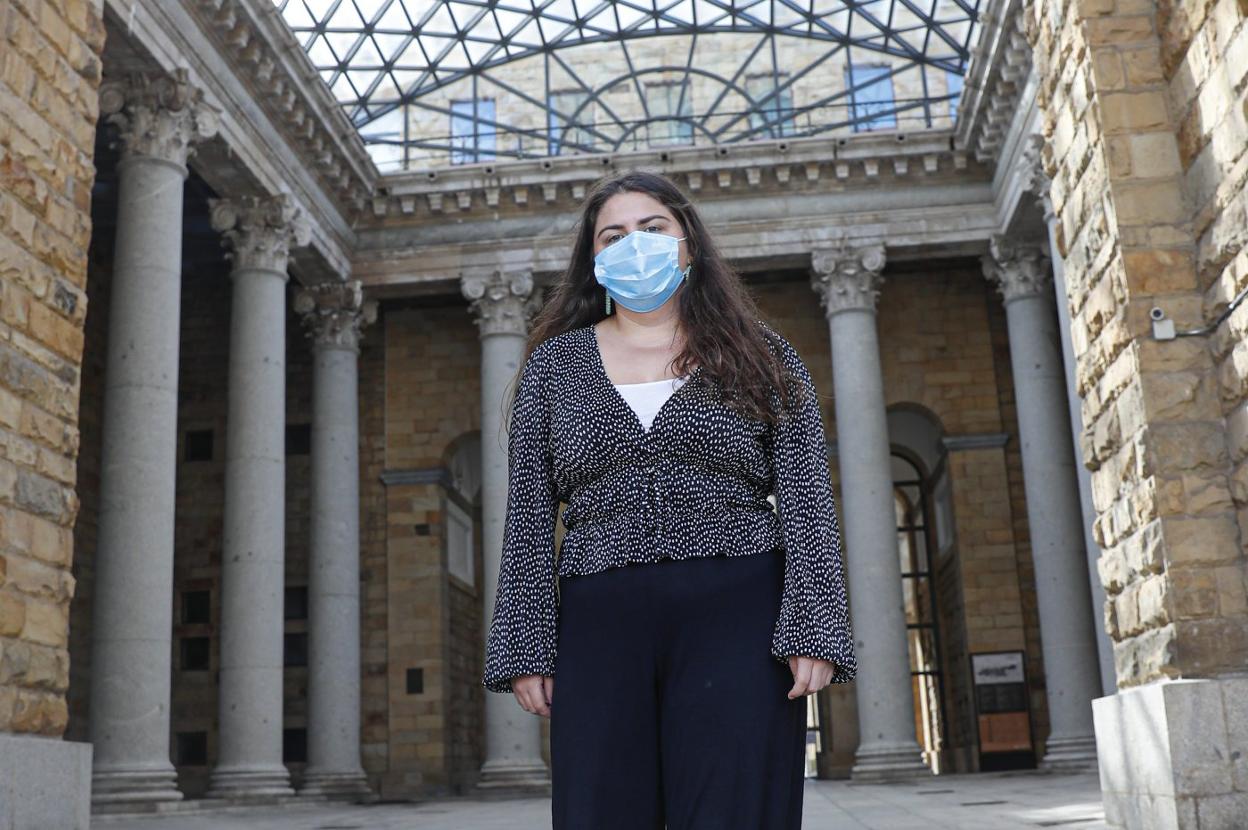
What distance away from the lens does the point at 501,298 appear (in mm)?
27047

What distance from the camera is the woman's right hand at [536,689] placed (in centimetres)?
362

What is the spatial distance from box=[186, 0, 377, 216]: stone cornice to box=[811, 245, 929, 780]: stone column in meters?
9.38

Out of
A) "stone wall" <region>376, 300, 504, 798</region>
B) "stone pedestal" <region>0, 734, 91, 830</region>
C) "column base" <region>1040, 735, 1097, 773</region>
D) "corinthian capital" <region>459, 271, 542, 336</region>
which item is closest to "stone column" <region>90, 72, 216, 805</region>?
"stone pedestal" <region>0, 734, 91, 830</region>

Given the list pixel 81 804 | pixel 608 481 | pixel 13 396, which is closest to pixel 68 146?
pixel 13 396

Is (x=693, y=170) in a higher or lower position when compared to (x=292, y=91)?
higher

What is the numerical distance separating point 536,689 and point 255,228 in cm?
2023

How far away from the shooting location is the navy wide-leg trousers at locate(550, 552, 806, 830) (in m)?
3.28

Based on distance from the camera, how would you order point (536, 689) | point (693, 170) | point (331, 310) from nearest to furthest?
point (536, 689), point (693, 170), point (331, 310)

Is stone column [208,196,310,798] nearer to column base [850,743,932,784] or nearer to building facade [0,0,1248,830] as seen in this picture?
building facade [0,0,1248,830]

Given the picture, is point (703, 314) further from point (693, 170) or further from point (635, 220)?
point (693, 170)

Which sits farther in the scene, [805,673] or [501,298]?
[501,298]

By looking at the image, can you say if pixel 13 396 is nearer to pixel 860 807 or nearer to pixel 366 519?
pixel 860 807

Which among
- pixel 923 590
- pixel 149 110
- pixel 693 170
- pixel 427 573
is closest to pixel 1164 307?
pixel 149 110

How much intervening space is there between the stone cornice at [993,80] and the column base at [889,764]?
11.5m
